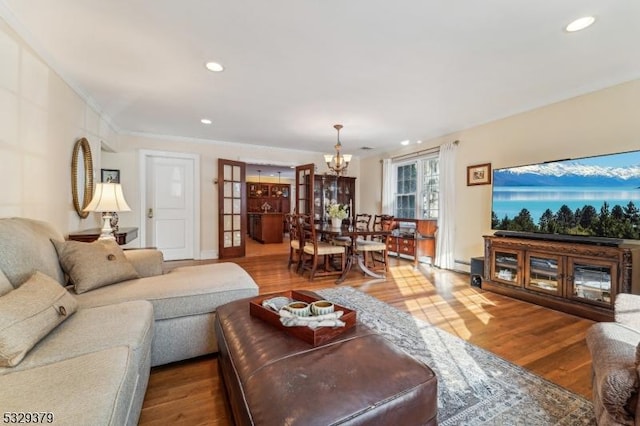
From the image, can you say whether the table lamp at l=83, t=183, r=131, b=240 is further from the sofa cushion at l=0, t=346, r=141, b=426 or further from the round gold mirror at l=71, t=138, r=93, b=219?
the sofa cushion at l=0, t=346, r=141, b=426

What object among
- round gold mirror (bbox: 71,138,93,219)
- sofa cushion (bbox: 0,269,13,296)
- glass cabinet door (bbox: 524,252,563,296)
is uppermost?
round gold mirror (bbox: 71,138,93,219)

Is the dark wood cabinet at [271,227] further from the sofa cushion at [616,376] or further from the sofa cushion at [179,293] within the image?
the sofa cushion at [616,376]

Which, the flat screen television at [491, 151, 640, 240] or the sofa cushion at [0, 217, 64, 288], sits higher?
the flat screen television at [491, 151, 640, 240]

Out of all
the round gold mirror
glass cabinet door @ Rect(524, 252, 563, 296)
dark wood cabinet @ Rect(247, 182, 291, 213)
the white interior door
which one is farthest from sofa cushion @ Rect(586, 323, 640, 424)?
dark wood cabinet @ Rect(247, 182, 291, 213)

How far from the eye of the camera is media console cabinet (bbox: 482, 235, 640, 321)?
2535 millimetres

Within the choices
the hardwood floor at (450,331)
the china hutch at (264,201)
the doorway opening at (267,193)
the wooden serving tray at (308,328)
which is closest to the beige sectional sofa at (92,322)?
the hardwood floor at (450,331)

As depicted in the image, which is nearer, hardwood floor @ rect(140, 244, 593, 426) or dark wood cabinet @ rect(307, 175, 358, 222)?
hardwood floor @ rect(140, 244, 593, 426)

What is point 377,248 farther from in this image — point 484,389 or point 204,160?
point 204,160

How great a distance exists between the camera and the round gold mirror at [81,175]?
118 inches

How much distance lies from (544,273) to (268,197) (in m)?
9.35

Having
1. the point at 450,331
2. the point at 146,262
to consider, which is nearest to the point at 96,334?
the point at 146,262

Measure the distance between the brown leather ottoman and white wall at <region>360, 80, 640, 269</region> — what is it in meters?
3.48

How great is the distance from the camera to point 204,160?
18.1 ft

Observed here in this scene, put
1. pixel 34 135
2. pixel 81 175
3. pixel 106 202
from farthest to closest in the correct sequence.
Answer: pixel 81 175, pixel 106 202, pixel 34 135
